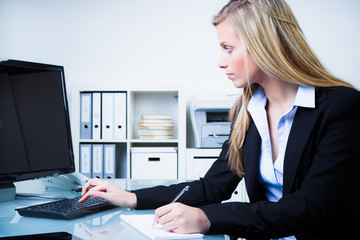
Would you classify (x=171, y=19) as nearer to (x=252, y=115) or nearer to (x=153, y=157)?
(x=153, y=157)

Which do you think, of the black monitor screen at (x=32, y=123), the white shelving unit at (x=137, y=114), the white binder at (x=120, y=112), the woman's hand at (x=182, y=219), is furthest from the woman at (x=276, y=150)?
the white binder at (x=120, y=112)

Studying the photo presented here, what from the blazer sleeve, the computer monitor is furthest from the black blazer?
the computer monitor

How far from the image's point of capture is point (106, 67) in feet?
11.0

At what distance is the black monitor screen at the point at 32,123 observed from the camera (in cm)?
114

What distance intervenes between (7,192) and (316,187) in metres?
1.00

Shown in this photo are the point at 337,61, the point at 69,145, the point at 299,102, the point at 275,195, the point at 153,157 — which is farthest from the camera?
the point at 337,61

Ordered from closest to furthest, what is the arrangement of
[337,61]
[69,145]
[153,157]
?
1. [69,145]
2. [153,157]
3. [337,61]

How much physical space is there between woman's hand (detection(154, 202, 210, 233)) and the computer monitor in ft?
1.86

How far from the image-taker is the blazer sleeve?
2.90 ft

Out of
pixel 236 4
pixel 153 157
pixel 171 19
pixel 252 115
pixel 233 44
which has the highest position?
pixel 171 19

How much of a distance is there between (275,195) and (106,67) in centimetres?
251

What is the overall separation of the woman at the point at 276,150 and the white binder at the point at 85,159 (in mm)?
1768

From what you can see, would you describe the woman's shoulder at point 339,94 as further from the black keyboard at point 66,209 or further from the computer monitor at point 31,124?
the computer monitor at point 31,124

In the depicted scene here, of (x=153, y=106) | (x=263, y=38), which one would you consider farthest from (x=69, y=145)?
(x=153, y=106)
